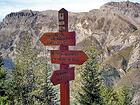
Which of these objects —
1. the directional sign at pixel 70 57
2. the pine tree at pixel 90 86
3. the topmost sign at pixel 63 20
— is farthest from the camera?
the pine tree at pixel 90 86

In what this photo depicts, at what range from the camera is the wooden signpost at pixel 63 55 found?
73.7ft

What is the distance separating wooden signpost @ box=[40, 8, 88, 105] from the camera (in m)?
22.5

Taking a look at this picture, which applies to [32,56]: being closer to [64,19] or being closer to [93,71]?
[93,71]

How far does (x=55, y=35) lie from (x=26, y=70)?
45041 mm

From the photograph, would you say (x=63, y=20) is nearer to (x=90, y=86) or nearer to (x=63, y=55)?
(x=63, y=55)

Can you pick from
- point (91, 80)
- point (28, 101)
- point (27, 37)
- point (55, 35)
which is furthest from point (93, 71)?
point (55, 35)

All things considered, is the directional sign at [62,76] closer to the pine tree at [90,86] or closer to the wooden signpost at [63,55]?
the wooden signpost at [63,55]

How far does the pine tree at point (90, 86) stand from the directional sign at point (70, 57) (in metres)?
25.1

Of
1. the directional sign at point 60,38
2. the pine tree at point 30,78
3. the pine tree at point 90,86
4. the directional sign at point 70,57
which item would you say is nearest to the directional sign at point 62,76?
the directional sign at point 70,57

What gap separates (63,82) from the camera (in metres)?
22.8

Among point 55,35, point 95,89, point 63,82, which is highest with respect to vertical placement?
point 55,35

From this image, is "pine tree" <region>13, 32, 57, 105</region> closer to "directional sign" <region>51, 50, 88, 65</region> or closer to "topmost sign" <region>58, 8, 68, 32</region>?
"directional sign" <region>51, 50, 88, 65</region>

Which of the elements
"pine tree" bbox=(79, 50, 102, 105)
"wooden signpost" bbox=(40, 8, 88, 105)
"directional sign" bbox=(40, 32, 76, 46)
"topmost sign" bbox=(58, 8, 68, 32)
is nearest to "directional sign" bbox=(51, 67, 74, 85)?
"wooden signpost" bbox=(40, 8, 88, 105)

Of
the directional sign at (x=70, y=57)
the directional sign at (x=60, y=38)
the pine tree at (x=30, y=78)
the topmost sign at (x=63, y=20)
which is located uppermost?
the topmost sign at (x=63, y=20)
